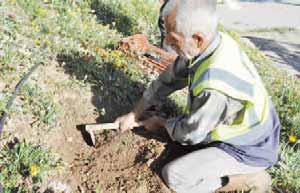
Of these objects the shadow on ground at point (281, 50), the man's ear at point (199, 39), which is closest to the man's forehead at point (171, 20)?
the man's ear at point (199, 39)

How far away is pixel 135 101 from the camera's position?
486 cm

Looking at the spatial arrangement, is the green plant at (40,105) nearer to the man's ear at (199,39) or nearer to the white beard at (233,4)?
the man's ear at (199,39)

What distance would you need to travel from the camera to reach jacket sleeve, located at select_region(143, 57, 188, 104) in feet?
13.5

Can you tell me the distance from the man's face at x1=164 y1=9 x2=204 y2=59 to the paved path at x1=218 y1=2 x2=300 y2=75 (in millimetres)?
6537

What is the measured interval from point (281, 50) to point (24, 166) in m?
8.18

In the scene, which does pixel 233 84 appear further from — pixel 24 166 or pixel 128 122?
pixel 24 166

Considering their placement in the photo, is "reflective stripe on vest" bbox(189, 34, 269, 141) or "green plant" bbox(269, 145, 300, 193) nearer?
"reflective stripe on vest" bbox(189, 34, 269, 141)

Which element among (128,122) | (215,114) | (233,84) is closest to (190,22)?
(233,84)

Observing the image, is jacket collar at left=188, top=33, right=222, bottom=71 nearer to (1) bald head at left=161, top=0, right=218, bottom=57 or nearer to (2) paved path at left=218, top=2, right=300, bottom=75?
(1) bald head at left=161, top=0, right=218, bottom=57

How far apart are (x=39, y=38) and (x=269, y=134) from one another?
2.67 meters

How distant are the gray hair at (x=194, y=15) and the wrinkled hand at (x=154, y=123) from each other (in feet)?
3.07

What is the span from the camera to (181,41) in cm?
339

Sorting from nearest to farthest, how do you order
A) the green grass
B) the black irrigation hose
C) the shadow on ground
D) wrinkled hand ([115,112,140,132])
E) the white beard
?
the green grass → the black irrigation hose → wrinkled hand ([115,112,140,132]) → the shadow on ground → the white beard

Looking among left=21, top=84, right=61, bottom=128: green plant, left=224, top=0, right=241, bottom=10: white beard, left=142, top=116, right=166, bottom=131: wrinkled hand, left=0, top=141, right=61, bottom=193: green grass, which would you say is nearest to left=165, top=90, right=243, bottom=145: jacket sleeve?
left=142, top=116, right=166, bottom=131: wrinkled hand
